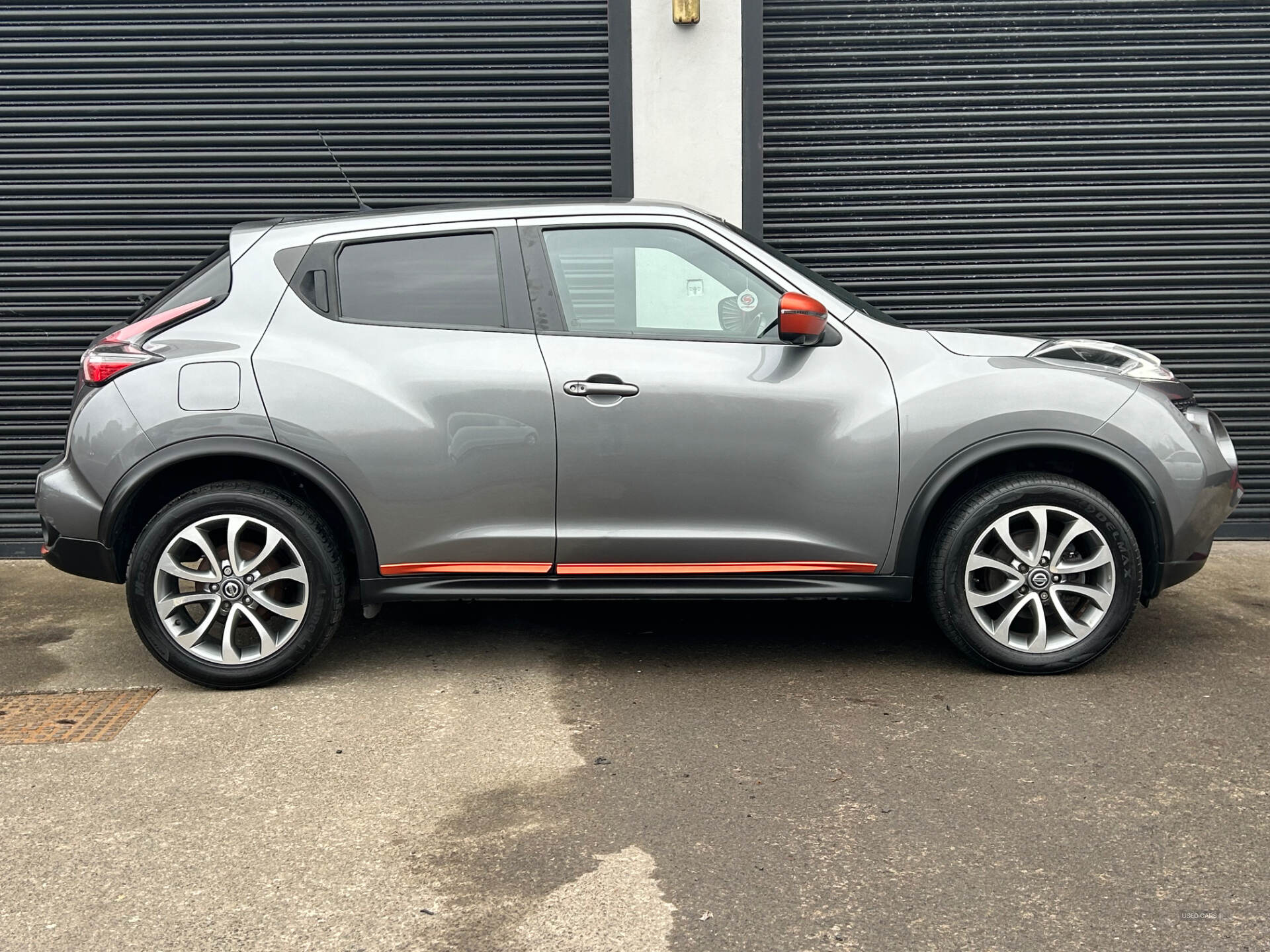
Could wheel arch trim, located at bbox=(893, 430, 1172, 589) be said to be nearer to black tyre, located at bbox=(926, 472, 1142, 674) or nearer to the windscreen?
black tyre, located at bbox=(926, 472, 1142, 674)

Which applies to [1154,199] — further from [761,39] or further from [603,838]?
[603,838]

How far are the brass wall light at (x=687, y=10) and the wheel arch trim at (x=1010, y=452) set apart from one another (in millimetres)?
3722

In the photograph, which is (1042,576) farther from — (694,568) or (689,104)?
(689,104)

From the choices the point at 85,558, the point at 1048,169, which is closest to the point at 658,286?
the point at 85,558

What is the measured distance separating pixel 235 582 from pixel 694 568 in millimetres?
1692

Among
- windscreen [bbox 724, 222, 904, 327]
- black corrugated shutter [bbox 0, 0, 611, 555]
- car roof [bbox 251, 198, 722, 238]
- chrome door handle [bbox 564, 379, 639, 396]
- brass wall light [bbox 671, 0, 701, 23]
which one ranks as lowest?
chrome door handle [bbox 564, 379, 639, 396]

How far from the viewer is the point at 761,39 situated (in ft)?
22.6

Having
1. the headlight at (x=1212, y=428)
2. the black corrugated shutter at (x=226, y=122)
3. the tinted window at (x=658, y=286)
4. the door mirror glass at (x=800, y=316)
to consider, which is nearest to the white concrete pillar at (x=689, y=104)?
the black corrugated shutter at (x=226, y=122)

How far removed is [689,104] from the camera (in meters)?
6.92

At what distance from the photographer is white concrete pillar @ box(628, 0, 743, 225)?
6.87 meters

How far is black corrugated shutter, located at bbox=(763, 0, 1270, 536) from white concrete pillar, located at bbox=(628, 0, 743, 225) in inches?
11.5

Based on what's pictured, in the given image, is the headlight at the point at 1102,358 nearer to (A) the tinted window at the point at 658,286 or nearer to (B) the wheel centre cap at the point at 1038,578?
(B) the wheel centre cap at the point at 1038,578

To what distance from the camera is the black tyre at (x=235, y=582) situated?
4.23 metres

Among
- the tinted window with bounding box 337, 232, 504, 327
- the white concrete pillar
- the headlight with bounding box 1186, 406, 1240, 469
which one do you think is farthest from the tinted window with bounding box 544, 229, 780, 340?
the white concrete pillar
